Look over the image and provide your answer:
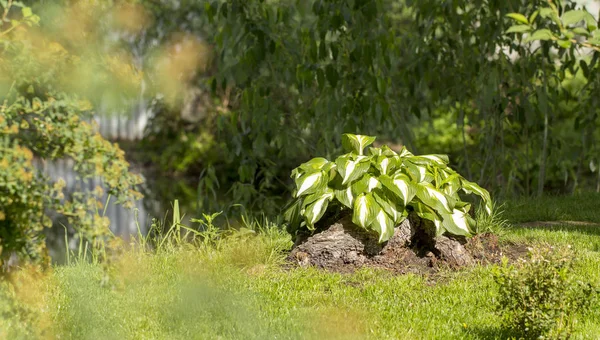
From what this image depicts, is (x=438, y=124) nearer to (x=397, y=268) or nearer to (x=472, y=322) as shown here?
(x=397, y=268)

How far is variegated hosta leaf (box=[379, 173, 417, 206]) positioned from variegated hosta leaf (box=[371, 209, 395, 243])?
0.13 metres

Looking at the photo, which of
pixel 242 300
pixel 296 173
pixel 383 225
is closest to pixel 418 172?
pixel 383 225

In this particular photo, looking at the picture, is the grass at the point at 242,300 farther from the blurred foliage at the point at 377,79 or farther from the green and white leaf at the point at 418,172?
the blurred foliage at the point at 377,79

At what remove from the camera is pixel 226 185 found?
1285 centimetres

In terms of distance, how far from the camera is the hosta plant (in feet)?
13.6

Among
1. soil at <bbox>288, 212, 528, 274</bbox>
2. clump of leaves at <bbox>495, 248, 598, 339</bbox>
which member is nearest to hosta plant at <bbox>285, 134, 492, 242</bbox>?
soil at <bbox>288, 212, 528, 274</bbox>

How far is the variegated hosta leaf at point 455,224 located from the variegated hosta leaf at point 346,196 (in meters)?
0.52

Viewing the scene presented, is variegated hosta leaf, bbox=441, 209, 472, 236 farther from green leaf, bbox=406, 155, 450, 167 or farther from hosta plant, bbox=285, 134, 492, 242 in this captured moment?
green leaf, bbox=406, 155, 450, 167

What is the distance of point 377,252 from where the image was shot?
14.2 feet

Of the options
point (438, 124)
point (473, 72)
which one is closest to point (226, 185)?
point (438, 124)

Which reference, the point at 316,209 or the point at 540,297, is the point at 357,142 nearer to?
the point at 316,209

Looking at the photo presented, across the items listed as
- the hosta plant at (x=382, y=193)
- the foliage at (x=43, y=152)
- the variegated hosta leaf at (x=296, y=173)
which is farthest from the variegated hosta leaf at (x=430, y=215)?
the foliage at (x=43, y=152)

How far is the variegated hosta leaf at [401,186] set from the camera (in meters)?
4.13

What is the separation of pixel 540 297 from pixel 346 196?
142cm
